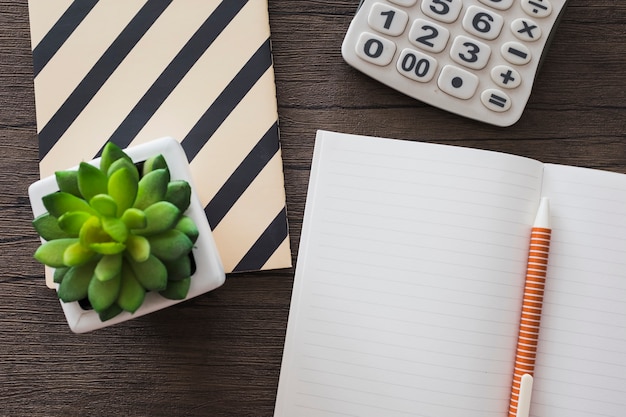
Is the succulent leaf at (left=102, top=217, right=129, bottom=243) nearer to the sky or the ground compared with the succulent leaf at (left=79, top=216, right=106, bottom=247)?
nearer to the sky

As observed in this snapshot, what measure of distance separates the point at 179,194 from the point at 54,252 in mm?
94

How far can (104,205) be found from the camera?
0.40 m

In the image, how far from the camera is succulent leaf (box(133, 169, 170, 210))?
0.43 meters

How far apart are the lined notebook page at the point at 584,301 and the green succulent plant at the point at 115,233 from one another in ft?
1.11

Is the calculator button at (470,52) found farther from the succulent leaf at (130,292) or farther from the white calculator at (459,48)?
the succulent leaf at (130,292)

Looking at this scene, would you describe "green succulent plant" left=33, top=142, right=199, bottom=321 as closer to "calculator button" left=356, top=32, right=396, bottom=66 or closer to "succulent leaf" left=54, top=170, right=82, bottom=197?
"succulent leaf" left=54, top=170, right=82, bottom=197

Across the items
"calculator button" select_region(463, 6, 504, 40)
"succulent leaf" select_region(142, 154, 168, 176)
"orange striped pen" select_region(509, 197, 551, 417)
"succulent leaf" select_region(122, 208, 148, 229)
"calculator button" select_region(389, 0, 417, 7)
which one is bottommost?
"orange striped pen" select_region(509, 197, 551, 417)

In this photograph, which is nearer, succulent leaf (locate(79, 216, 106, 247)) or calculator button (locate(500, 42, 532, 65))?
succulent leaf (locate(79, 216, 106, 247))

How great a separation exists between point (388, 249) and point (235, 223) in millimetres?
144

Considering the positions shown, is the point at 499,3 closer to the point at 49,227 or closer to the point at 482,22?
the point at 482,22

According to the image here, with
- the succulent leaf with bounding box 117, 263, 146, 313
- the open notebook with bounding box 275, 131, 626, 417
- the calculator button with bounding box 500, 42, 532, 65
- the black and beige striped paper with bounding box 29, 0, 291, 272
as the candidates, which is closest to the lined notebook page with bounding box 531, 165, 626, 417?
the open notebook with bounding box 275, 131, 626, 417

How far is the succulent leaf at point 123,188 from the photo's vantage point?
1.36ft

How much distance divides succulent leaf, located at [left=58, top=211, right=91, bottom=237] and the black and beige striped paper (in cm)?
16

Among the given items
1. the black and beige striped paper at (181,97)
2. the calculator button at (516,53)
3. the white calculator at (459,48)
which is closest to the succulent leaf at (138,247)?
the black and beige striped paper at (181,97)
